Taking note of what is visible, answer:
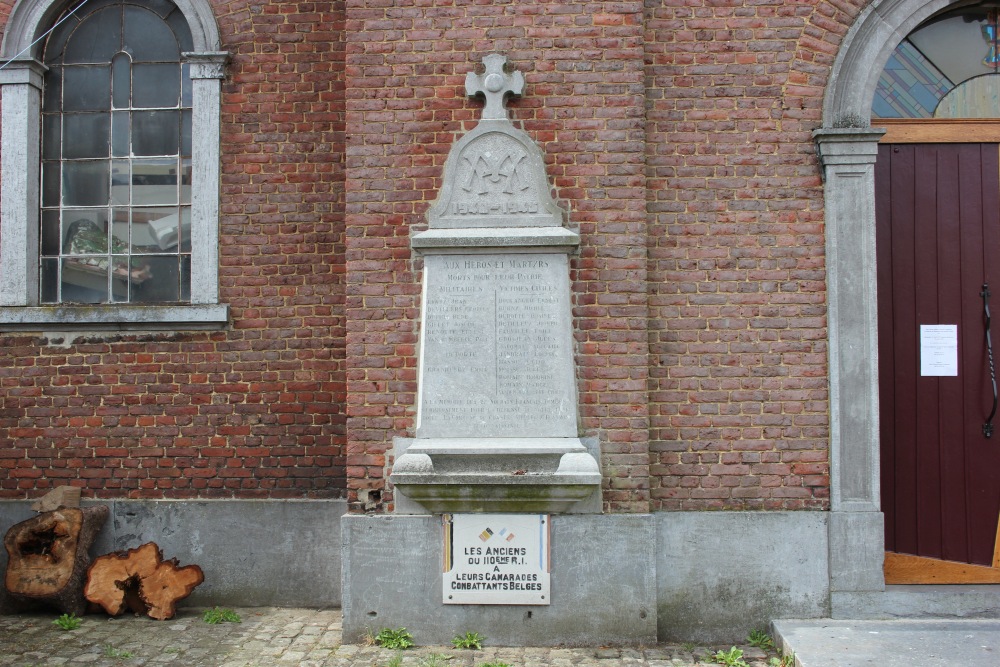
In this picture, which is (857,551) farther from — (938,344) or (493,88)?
(493,88)

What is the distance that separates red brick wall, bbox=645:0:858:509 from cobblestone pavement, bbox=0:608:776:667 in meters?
0.91

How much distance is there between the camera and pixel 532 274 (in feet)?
16.0

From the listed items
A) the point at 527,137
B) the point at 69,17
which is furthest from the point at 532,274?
the point at 69,17

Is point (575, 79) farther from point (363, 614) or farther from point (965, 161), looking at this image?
point (363, 614)

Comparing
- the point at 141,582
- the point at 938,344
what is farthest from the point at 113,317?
the point at 938,344

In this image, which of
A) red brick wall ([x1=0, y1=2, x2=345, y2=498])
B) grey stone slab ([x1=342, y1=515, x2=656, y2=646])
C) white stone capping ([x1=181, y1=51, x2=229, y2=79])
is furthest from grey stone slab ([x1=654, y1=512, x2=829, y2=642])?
white stone capping ([x1=181, y1=51, x2=229, y2=79])

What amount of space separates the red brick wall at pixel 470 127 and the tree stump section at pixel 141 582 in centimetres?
136

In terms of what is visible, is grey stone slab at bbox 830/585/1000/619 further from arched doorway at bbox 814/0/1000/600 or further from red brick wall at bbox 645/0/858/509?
red brick wall at bbox 645/0/858/509

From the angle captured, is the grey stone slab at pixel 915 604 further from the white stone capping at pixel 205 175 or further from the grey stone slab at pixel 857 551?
the white stone capping at pixel 205 175

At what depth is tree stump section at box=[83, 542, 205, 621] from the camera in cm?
529

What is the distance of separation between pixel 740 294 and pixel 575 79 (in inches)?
63.9

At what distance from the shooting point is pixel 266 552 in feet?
18.4

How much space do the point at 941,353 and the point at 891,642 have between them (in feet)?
5.91

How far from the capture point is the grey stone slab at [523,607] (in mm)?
4836
